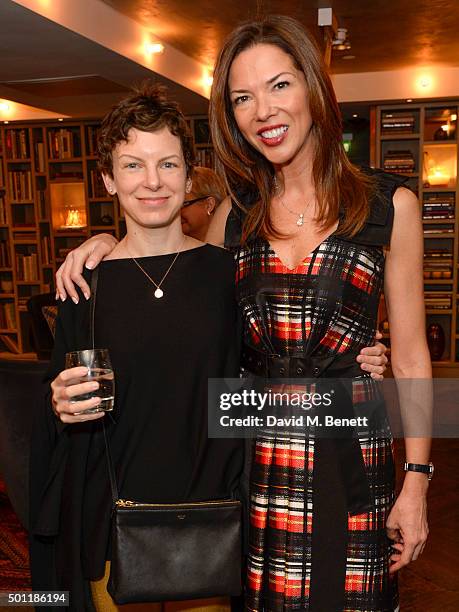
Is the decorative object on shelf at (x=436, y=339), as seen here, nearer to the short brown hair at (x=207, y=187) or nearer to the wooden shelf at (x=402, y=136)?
the wooden shelf at (x=402, y=136)

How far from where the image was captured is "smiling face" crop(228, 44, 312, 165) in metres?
1.54

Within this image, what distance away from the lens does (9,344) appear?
8570 millimetres

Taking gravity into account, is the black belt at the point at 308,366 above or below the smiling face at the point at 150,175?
below

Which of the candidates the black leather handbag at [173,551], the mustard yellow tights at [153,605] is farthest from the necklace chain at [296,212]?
the mustard yellow tights at [153,605]

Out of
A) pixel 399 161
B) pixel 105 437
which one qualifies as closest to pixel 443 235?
pixel 399 161

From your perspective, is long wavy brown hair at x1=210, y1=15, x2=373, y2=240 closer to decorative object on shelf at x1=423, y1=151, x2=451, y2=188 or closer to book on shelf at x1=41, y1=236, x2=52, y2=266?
decorative object on shelf at x1=423, y1=151, x2=451, y2=188

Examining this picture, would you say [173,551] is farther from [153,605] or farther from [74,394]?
[74,394]

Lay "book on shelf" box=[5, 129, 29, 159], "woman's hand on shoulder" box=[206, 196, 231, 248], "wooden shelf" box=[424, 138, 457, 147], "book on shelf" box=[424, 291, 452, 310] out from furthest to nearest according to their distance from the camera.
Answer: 1. "book on shelf" box=[5, 129, 29, 159]
2. "book on shelf" box=[424, 291, 452, 310]
3. "wooden shelf" box=[424, 138, 457, 147]
4. "woman's hand on shoulder" box=[206, 196, 231, 248]

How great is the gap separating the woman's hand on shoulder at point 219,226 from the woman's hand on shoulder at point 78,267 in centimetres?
31

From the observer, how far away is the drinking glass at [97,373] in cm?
135

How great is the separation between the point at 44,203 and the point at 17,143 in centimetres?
79

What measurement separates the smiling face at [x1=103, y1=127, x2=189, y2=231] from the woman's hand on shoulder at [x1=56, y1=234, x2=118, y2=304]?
127mm

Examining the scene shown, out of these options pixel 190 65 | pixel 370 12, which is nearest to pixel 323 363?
pixel 370 12

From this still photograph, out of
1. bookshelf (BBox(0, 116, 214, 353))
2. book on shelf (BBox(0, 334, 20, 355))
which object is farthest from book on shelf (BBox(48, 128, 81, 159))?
book on shelf (BBox(0, 334, 20, 355))
